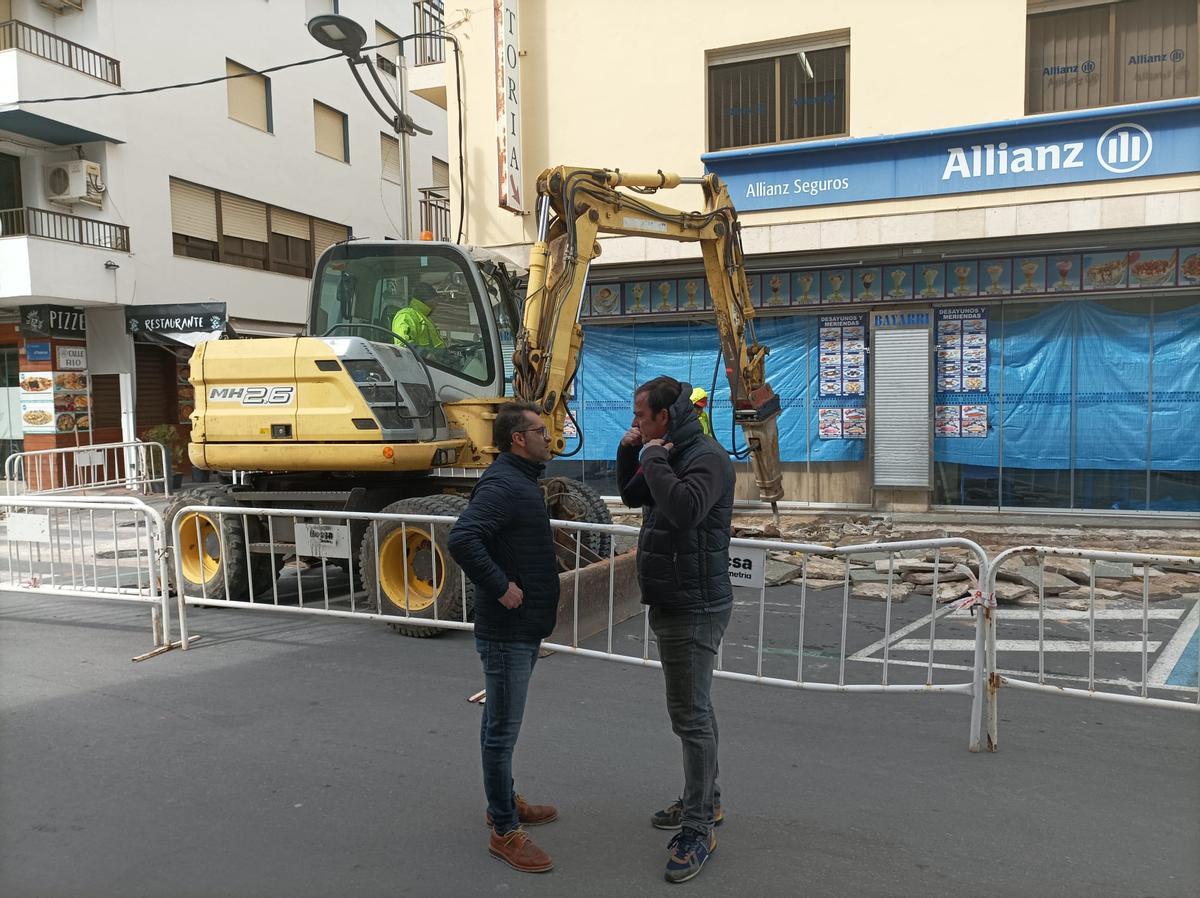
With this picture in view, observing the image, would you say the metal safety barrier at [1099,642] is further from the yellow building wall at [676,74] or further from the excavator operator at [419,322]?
the yellow building wall at [676,74]

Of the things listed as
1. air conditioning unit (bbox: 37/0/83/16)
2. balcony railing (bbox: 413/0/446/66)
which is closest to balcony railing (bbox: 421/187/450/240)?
balcony railing (bbox: 413/0/446/66)

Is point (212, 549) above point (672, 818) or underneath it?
above

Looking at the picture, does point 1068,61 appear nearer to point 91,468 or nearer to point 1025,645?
point 1025,645

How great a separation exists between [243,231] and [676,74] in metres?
12.7

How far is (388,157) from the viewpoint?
26062 millimetres

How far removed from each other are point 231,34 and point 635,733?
844 inches

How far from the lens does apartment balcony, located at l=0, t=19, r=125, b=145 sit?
51.9 ft

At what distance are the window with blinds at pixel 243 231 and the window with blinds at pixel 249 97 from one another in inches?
75.9

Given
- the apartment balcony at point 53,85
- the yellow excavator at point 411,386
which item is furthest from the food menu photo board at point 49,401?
the yellow excavator at point 411,386

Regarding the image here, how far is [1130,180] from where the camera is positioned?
428 inches

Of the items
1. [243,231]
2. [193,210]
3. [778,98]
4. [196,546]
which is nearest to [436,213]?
[243,231]

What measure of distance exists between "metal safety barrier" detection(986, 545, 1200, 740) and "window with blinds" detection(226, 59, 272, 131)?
19896mm

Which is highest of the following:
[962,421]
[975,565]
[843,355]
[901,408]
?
[843,355]

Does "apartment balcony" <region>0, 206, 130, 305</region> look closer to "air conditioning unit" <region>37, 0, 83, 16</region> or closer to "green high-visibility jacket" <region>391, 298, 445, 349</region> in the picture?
"air conditioning unit" <region>37, 0, 83, 16</region>
